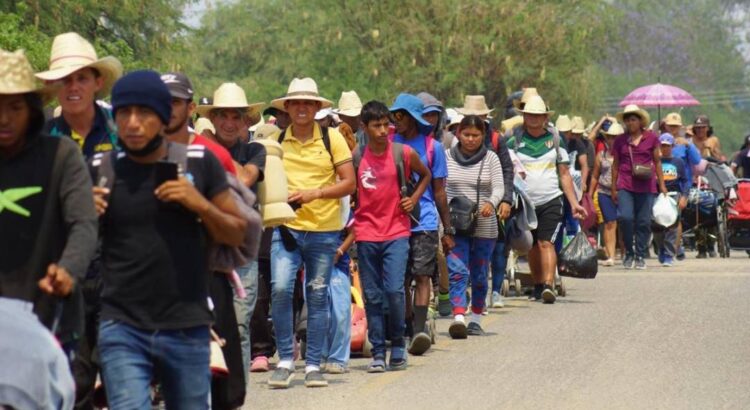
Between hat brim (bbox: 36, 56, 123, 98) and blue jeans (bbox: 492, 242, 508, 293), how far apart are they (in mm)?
8651

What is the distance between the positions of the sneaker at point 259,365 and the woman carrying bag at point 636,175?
1100 centimetres

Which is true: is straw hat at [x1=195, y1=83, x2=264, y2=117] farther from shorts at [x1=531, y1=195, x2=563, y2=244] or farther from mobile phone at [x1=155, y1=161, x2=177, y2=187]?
shorts at [x1=531, y1=195, x2=563, y2=244]

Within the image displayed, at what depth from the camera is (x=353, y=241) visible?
12.9 m

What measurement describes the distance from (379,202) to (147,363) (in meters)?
5.86

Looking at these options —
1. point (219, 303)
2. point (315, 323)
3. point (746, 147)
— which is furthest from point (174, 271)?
point (746, 147)

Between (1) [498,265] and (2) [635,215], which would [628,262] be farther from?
(1) [498,265]

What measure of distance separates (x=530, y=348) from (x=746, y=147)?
A: 55.2 ft

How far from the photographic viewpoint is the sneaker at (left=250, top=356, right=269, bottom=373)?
12.9 metres

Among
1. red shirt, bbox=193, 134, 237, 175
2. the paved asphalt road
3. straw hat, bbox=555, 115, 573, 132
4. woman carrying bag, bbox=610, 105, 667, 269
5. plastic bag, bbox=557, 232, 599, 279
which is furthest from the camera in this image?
straw hat, bbox=555, 115, 573, 132

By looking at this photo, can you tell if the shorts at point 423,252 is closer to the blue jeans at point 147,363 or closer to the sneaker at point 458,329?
the sneaker at point 458,329

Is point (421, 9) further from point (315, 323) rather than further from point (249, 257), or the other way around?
point (249, 257)

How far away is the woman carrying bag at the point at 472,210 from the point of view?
15.0 metres

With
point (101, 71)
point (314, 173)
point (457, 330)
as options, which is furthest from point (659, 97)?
point (101, 71)

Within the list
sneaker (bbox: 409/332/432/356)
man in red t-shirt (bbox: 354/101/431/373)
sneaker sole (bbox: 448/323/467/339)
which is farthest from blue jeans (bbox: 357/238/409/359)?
sneaker sole (bbox: 448/323/467/339)
